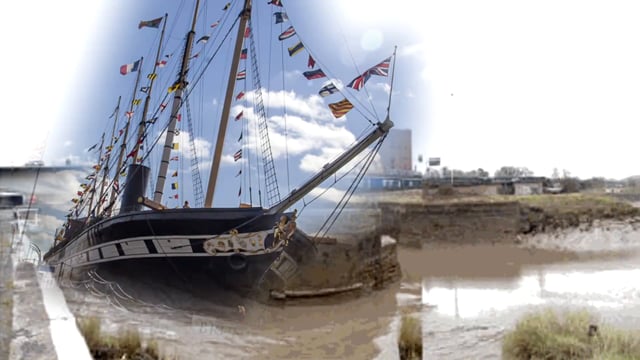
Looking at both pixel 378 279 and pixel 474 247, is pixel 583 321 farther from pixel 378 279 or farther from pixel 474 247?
pixel 474 247

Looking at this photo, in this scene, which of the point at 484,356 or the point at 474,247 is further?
the point at 474,247

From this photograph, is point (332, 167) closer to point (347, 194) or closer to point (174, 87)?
point (347, 194)

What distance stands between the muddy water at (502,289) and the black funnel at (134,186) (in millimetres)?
2174

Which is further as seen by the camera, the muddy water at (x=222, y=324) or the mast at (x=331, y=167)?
the mast at (x=331, y=167)

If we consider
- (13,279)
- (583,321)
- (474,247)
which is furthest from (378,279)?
(474,247)

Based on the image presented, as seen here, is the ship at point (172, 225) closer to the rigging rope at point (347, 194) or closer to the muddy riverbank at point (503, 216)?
the rigging rope at point (347, 194)

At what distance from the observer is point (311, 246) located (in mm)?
2836

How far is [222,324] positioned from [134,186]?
941 mm

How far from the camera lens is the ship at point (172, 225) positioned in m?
2.25

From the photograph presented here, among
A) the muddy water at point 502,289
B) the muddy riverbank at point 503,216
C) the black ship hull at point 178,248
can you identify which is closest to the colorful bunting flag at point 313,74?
the black ship hull at point 178,248

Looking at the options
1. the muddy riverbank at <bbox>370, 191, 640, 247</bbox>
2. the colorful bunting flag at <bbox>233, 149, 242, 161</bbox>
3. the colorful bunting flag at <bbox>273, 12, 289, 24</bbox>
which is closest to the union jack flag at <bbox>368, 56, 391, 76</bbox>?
the colorful bunting flag at <bbox>273, 12, 289, 24</bbox>

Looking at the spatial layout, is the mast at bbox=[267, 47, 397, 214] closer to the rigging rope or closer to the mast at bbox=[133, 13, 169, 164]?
the rigging rope

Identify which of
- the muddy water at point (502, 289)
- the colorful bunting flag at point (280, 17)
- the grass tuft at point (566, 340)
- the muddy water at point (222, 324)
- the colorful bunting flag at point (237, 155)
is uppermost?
the colorful bunting flag at point (280, 17)

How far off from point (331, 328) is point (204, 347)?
3.73ft
